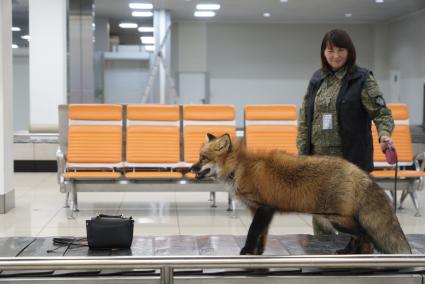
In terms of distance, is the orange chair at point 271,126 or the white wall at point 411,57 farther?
the white wall at point 411,57

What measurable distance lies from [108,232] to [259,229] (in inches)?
38.0

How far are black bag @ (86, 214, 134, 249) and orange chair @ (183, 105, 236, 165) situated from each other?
438 cm

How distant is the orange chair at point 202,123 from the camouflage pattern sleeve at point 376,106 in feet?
13.8

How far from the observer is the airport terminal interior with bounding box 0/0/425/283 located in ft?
10.0

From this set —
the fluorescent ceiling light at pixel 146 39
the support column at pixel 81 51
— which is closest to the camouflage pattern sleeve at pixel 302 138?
the support column at pixel 81 51

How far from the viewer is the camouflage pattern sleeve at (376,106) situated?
11.6 feet

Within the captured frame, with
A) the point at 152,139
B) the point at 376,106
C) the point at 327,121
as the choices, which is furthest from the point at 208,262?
the point at 152,139

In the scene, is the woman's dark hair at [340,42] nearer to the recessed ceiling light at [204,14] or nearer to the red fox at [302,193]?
the red fox at [302,193]

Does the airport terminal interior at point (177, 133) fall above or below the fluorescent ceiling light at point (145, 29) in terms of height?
below

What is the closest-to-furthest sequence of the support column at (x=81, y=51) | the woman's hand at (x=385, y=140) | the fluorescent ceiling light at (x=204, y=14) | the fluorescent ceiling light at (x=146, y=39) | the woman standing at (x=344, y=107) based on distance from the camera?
1. the woman's hand at (x=385, y=140)
2. the woman standing at (x=344, y=107)
3. the support column at (x=81, y=51)
4. the fluorescent ceiling light at (x=204, y=14)
5. the fluorescent ceiling light at (x=146, y=39)

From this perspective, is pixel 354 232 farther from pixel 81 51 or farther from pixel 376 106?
pixel 81 51

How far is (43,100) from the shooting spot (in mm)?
13734

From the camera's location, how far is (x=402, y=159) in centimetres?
802

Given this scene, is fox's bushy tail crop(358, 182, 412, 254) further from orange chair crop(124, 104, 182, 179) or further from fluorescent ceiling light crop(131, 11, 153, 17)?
fluorescent ceiling light crop(131, 11, 153, 17)
